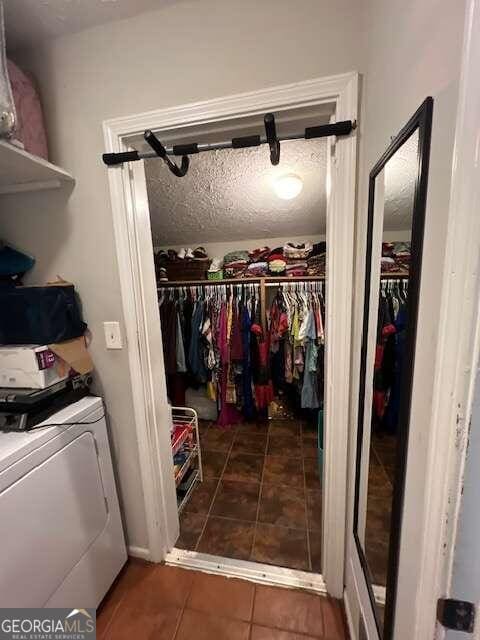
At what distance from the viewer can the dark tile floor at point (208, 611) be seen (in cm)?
104

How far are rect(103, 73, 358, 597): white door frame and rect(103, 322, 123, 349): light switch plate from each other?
0.19 feet

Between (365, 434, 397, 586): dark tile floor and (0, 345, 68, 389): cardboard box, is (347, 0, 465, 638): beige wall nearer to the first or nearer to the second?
(365, 434, 397, 586): dark tile floor

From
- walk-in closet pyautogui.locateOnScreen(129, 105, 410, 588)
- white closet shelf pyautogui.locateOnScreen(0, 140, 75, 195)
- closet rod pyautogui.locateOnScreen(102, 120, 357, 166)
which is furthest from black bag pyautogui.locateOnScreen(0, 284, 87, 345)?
walk-in closet pyautogui.locateOnScreen(129, 105, 410, 588)

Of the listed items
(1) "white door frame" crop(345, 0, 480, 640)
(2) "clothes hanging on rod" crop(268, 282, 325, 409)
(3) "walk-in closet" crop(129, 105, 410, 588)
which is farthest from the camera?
(2) "clothes hanging on rod" crop(268, 282, 325, 409)

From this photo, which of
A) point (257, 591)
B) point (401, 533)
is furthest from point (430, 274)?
point (257, 591)

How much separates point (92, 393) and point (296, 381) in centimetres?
172

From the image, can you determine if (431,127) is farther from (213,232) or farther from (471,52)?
(213,232)

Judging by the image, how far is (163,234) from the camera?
8.21 ft

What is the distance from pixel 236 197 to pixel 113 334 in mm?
1421

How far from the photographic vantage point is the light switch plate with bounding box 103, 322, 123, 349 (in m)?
1.13

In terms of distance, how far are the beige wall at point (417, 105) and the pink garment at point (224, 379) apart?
5.92 ft

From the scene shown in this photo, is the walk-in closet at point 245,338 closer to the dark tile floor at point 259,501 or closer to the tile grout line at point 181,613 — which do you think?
the dark tile floor at point 259,501

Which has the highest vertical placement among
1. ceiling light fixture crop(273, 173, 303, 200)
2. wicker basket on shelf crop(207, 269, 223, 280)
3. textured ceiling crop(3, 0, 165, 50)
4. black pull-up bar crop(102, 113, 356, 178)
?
textured ceiling crop(3, 0, 165, 50)

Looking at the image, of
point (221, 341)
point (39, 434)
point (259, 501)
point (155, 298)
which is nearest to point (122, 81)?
point (155, 298)
